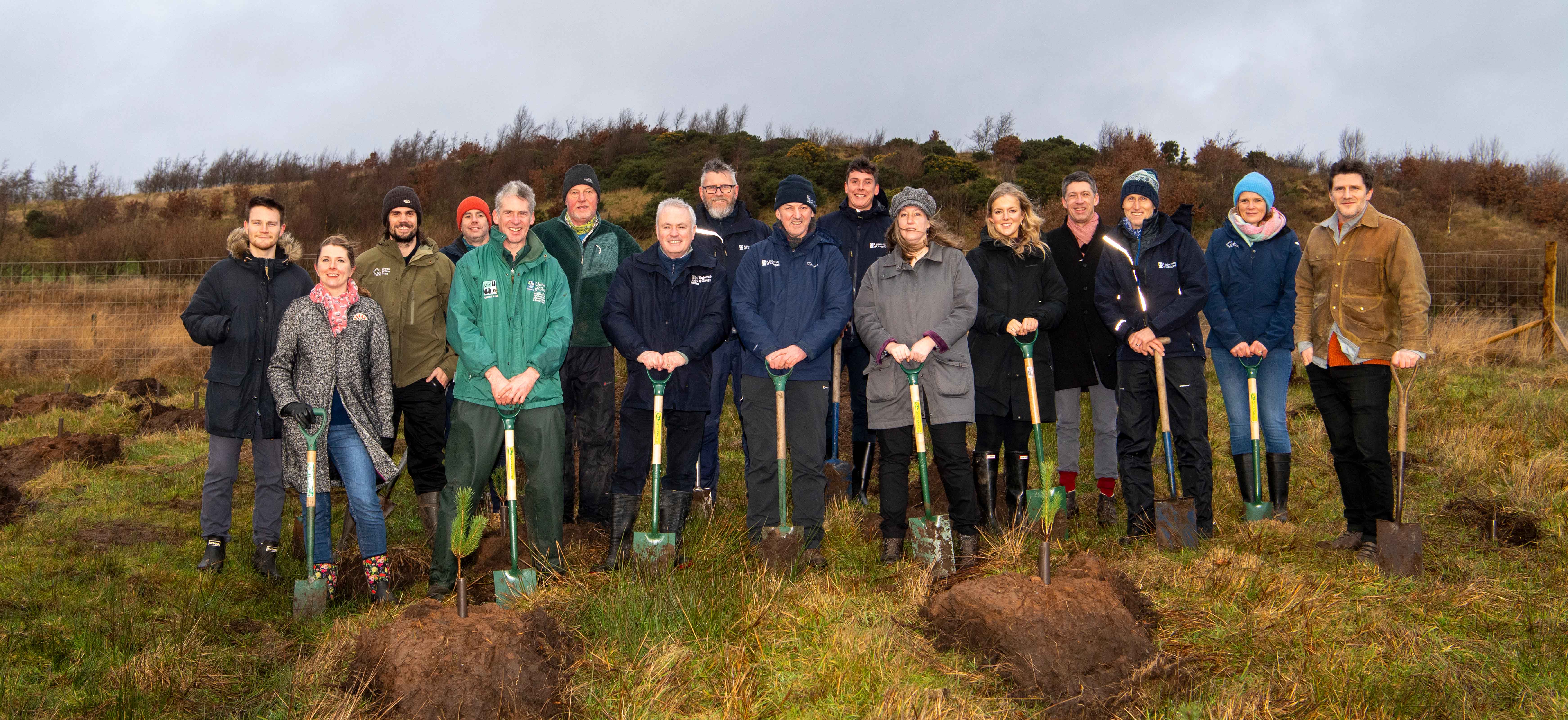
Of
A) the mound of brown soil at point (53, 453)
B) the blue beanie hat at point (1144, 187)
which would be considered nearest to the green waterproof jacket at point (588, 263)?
the blue beanie hat at point (1144, 187)

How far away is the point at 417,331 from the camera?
5129mm

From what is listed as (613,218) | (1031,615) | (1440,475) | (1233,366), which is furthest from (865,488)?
(613,218)

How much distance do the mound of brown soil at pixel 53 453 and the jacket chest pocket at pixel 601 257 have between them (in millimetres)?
4942

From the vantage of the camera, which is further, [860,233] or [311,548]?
[860,233]

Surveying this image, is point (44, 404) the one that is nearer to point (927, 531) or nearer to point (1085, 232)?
point (927, 531)

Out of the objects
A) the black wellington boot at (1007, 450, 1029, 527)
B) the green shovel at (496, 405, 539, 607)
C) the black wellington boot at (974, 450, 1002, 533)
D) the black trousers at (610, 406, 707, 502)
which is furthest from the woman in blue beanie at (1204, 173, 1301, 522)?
the green shovel at (496, 405, 539, 607)

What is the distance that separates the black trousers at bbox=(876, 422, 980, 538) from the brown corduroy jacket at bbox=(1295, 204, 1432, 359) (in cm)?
203

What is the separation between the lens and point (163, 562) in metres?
5.03

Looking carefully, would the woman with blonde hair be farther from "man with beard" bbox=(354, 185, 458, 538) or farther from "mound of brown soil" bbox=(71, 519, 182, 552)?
"mound of brown soil" bbox=(71, 519, 182, 552)

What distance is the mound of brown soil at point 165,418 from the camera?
30.5 feet

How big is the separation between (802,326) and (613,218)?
691 inches

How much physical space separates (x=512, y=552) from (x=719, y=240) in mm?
2522

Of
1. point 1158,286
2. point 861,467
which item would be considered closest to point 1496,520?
point 1158,286

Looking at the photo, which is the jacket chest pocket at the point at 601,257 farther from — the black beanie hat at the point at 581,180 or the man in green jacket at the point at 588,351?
the black beanie hat at the point at 581,180
